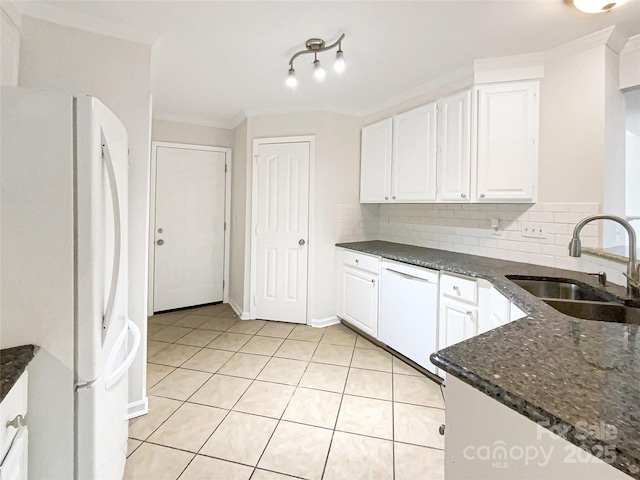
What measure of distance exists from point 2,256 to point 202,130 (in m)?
3.31

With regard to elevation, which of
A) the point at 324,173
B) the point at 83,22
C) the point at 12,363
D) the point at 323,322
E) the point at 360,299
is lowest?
the point at 323,322

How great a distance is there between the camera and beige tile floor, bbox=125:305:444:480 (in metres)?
1.56

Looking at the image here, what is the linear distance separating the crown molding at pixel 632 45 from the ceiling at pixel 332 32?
5 cm

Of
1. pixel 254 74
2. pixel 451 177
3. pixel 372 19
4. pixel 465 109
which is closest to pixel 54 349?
pixel 372 19

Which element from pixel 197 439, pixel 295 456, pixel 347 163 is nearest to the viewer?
pixel 295 456

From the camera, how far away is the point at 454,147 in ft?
8.07

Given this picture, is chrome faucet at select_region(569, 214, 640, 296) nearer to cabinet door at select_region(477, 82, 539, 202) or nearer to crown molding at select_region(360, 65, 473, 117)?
cabinet door at select_region(477, 82, 539, 202)

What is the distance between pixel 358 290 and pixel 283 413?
56.3 inches

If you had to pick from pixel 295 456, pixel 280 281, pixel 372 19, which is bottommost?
pixel 295 456

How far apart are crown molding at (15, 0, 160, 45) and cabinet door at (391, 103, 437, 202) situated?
80.7 inches

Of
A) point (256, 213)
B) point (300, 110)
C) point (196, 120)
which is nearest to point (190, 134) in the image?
point (196, 120)

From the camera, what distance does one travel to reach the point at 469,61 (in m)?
2.29

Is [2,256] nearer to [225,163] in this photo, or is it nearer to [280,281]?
[280,281]

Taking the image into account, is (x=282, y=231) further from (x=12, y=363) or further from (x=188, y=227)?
(x=12, y=363)
